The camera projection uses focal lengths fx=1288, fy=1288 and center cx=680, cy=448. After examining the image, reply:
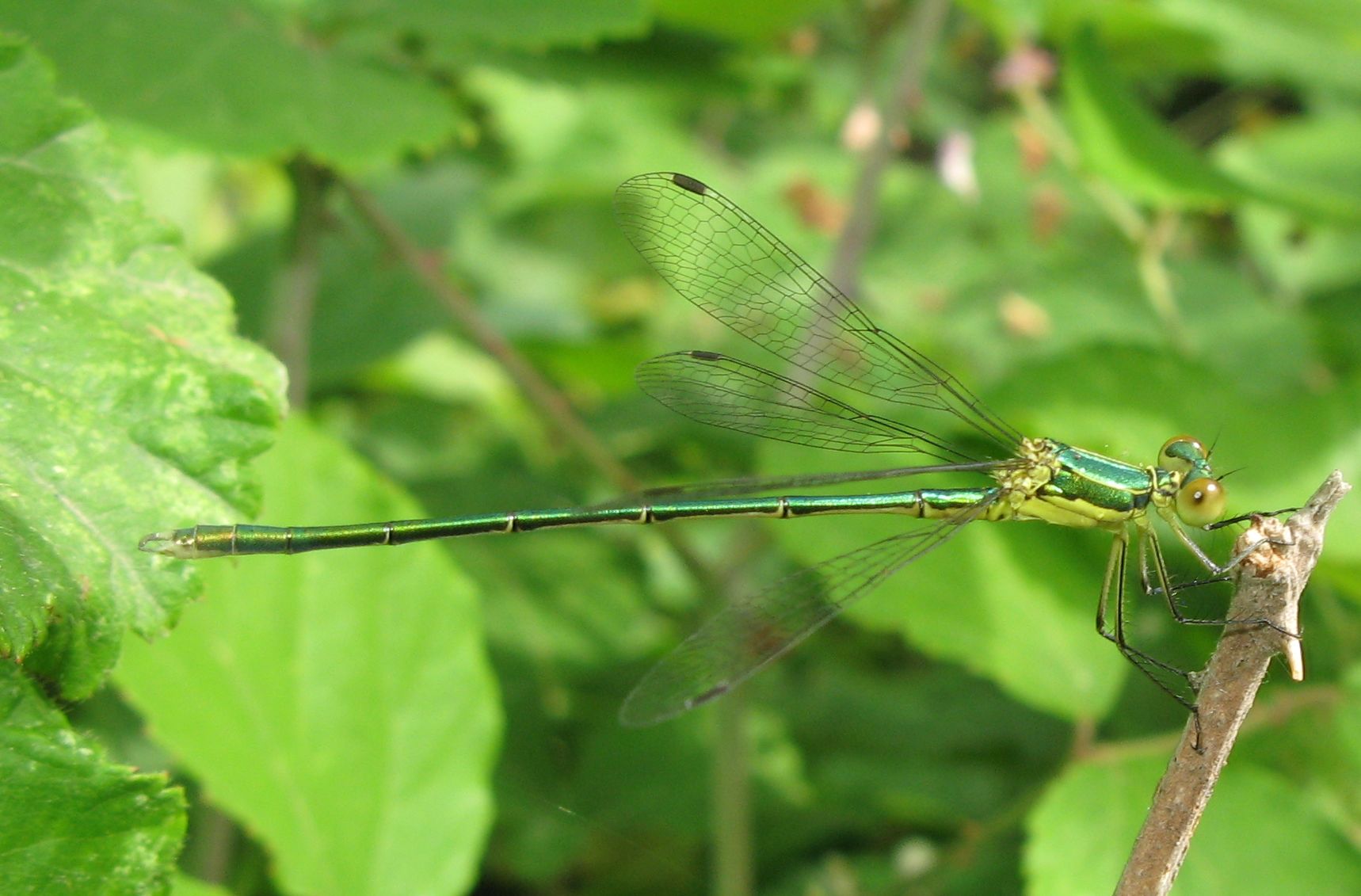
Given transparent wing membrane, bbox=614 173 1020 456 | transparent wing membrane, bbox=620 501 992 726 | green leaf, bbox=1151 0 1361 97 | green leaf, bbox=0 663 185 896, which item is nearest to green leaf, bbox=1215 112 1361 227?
green leaf, bbox=1151 0 1361 97

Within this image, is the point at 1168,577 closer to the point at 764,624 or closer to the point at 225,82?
→ the point at 764,624

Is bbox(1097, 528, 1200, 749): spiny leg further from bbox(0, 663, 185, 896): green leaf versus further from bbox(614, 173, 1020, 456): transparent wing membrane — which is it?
bbox(0, 663, 185, 896): green leaf

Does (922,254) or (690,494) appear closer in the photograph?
(690,494)

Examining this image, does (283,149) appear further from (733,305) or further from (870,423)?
(870,423)

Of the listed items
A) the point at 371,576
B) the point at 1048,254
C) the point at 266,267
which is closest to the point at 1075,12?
the point at 1048,254

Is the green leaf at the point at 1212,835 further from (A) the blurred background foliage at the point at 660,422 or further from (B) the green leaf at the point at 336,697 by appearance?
(B) the green leaf at the point at 336,697

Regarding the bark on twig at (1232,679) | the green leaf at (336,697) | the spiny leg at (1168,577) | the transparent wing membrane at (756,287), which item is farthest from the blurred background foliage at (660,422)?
the bark on twig at (1232,679)
